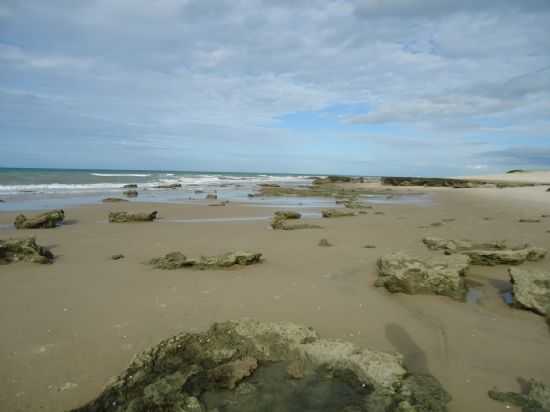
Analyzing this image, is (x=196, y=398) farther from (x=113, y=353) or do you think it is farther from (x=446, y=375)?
(x=446, y=375)

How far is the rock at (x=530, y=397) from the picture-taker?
2484mm

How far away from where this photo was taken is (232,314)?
419cm

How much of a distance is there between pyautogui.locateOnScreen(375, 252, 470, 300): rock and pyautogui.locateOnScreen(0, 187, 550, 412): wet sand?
0.60ft

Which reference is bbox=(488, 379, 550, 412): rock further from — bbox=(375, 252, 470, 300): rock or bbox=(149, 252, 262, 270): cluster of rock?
bbox=(149, 252, 262, 270): cluster of rock

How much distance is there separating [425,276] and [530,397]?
234 centimetres

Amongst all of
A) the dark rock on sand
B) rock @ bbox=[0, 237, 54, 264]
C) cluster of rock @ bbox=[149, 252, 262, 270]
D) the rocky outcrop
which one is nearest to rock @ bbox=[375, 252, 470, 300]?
the rocky outcrop

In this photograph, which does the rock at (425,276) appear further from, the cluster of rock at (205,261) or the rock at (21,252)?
the rock at (21,252)

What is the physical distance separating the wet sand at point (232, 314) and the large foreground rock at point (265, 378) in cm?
35

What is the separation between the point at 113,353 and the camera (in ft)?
10.7

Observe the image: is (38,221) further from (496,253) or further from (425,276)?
(496,253)

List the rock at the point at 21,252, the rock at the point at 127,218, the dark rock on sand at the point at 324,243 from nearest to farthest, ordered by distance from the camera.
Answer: the rock at the point at 21,252 → the dark rock on sand at the point at 324,243 → the rock at the point at 127,218

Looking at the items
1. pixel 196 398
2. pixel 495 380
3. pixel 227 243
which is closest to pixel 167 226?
pixel 227 243

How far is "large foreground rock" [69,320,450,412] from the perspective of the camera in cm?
247

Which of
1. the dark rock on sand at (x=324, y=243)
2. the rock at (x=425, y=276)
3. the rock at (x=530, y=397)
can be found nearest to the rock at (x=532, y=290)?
the rock at (x=425, y=276)
